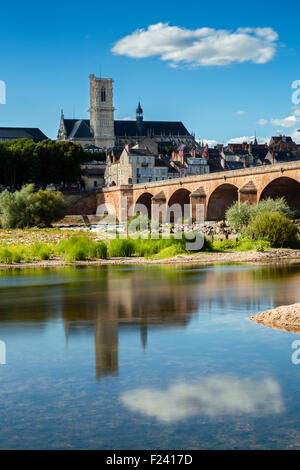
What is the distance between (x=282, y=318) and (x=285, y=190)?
42.5 metres

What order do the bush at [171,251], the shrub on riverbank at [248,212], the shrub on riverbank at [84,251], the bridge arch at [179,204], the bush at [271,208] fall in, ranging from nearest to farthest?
the shrub on riverbank at [84,251], the bush at [171,251], the bush at [271,208], the shrub on riverbank at [248,212], the bridge arch at [179,204]

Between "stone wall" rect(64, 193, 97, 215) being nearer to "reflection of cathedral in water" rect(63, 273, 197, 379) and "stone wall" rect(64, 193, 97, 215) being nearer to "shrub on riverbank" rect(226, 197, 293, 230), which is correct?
"shrub on riverbank" rect(226, 197, 293, 230)

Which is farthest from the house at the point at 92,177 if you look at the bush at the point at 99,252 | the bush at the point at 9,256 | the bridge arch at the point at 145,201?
the bush at the point at 9,256

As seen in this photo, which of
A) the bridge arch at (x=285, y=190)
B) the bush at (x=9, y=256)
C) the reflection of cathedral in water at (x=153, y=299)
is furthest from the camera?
the bridge arch at (x=285, y=190)

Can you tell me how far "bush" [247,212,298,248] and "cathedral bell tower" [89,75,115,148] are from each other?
446 ft

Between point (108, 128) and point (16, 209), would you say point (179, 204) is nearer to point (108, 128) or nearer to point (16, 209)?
point (16, 209)

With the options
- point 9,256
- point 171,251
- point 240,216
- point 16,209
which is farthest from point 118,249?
point 16,209

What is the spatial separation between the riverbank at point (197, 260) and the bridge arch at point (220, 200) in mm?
26315

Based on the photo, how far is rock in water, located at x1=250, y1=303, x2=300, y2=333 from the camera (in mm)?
12949

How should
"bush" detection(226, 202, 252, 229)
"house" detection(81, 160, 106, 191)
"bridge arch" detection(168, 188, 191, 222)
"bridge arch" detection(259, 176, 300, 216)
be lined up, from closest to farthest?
1. "bush" detection(226, 202, 252, 229)
2. "bridge arch" detection(259, 176, 300, 216)
3. "bridge arch" detection(168, 188, 191, 222)
4. "house" detection(81, 160, 106, 191)

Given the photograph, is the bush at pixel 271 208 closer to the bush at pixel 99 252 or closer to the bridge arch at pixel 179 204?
the bush at pixel 99 252

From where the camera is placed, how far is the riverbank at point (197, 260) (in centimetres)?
3266

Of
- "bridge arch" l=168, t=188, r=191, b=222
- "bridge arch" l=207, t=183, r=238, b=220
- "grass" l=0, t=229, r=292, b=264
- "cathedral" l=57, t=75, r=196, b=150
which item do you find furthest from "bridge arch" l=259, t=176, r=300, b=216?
"cathedral" l=57, t=75, r=196, b=150
